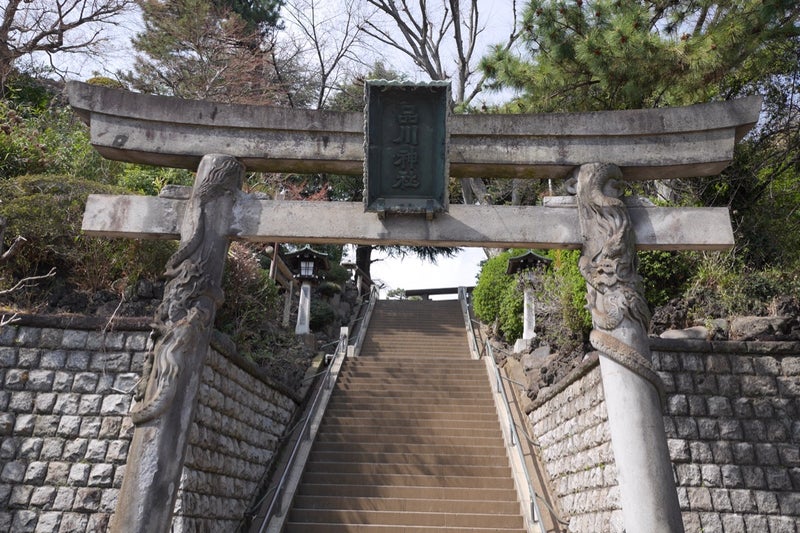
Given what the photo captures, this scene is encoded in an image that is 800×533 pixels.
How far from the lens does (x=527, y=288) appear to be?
13.6 meters

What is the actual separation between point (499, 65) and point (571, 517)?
7.72 metres

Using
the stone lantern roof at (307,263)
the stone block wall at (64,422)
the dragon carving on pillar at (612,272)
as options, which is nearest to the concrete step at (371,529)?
the stone block wall at (64,422)

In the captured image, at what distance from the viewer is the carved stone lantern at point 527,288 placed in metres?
13.7

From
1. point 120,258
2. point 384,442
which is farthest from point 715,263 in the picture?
point 120,258

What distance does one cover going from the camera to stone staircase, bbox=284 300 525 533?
7.90 metres

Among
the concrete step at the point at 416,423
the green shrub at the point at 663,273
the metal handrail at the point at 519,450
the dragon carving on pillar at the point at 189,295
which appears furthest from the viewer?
the concrete step at the point at 416,423

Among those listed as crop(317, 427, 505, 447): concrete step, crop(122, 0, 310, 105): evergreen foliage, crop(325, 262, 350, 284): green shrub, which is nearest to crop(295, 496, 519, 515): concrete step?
crop(317, 427, 505, 447): concrete step

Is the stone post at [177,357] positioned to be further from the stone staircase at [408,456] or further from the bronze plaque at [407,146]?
the stone staircase at [408,456]

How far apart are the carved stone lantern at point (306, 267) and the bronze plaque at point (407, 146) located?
36.1ft

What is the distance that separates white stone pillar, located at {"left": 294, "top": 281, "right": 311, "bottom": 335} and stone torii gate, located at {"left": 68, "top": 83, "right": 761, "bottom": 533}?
1010 cm

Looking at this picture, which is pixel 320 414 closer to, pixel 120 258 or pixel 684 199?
pixel 120 258

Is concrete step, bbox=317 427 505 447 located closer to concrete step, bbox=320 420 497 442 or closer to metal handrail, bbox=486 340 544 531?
concrete step, bbox=320 420 497 442

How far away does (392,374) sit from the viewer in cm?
1256

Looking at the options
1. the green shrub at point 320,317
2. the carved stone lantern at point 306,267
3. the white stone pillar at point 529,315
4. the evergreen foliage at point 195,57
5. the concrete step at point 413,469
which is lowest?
the concrete step at point 413,469
